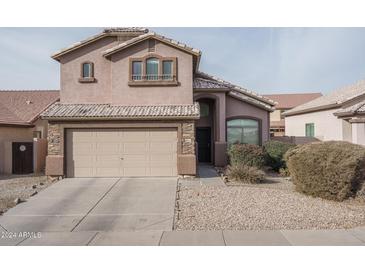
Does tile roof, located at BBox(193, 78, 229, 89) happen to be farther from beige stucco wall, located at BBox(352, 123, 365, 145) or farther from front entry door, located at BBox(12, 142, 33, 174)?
front entry door, located at BBox(12, 142, 33, 174)

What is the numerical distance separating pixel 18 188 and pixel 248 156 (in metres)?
10.0

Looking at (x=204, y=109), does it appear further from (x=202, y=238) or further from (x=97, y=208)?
(x=202, y=238)

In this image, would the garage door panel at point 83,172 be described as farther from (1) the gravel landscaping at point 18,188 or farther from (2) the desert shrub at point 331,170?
(2) the desert shrub at point 331,170

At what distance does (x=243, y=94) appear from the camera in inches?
738

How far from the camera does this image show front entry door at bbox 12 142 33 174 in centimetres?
1595

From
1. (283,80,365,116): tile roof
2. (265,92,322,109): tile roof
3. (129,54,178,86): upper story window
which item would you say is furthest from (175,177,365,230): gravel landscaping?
(265,92,322,109): tile roof

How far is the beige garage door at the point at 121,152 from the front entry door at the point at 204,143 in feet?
18.7

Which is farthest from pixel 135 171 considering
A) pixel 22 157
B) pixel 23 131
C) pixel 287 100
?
pixel 287 100

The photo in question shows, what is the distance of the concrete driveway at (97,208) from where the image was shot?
7566 mm

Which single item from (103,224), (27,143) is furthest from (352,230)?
(27,143)

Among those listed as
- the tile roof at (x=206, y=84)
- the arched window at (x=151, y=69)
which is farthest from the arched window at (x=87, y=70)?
the tile roof at (x=206, y=84)

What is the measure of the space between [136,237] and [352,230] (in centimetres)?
511

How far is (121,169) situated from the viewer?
44.1ft

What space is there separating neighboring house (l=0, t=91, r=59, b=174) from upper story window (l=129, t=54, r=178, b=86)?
6749 millimetres
